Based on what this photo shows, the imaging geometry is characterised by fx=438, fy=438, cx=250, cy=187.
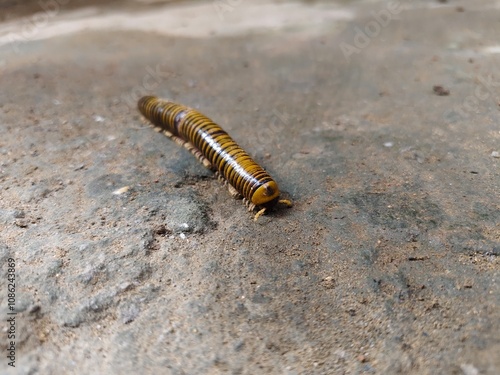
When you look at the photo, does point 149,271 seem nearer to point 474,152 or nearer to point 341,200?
point 341,200

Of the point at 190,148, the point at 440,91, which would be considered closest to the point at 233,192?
the point at 190,148

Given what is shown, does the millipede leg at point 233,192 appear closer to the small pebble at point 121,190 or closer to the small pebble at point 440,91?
the small pebble at point 121,190

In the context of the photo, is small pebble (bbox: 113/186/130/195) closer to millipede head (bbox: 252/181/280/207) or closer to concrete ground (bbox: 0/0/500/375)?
concrete ground (bbox: 0/0/500/375)

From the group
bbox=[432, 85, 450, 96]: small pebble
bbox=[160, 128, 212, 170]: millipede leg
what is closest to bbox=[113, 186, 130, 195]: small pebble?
bbox=[160, 128, 212, 170]: millipede leg

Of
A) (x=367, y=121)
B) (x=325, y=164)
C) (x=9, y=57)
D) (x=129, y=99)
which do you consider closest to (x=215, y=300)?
(x=325, y=164)

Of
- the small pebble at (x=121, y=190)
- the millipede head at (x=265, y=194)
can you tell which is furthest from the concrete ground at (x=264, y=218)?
the millipede head at (x=265, y=194)

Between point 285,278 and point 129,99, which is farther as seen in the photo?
point 129,99

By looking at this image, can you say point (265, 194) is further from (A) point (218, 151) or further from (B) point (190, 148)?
(B) point (190, 148)
